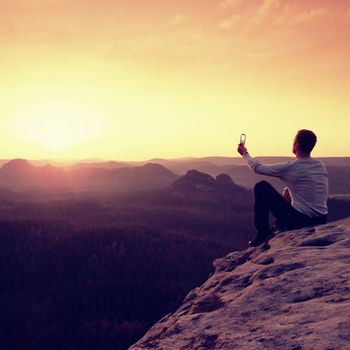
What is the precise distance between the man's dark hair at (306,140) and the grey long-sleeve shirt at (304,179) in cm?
22

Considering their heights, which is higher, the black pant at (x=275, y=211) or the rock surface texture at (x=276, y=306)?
the black pant at (x=275, y=211)

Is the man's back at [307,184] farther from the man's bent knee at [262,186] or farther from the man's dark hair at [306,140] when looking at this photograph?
the man's bent knee at [262,186]

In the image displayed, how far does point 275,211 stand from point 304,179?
0.91 metres

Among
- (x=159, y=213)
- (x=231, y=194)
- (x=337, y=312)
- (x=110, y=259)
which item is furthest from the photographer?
(x=231, y=194)

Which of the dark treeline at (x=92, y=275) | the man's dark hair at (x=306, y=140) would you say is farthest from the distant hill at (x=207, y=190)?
the man's dark hair at (x=306, y=140)

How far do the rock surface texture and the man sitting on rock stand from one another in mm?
1355

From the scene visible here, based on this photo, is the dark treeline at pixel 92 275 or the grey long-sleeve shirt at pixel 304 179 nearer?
the grey long-sleeve shirt at pixel 304 179

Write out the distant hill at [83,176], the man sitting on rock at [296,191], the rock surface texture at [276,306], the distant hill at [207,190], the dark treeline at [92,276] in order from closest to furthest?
the rock surface texture at [276,306]
the man sitting on rock at [296,191]
the dark treeline at [92,276]
the distant hill at [207,190]
the distant hill at [83,176]

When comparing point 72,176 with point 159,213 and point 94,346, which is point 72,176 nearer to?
point 159,213

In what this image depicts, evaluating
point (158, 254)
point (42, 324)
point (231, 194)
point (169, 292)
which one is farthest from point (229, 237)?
point (231, 194)

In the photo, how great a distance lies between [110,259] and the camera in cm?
1748

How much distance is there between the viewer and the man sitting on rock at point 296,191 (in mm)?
9078

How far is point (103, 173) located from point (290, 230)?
95.0 meters

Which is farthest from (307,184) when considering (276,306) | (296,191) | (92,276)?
(92,276)
